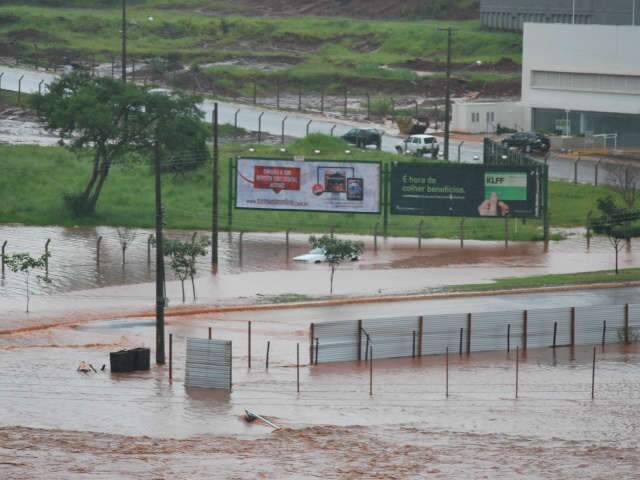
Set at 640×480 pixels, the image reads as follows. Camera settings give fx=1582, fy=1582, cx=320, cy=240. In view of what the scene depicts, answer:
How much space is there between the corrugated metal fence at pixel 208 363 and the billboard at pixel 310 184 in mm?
24316

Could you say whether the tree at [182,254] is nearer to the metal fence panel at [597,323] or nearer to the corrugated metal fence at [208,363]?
the corrugated metal fence at [208,363]

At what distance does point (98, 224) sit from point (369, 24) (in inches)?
2591

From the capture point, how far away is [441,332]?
41375mm

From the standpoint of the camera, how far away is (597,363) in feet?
135

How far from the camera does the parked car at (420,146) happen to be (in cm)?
7512

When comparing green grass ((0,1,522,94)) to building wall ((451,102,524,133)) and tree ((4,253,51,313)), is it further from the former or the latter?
tree ((4,253,51,313))

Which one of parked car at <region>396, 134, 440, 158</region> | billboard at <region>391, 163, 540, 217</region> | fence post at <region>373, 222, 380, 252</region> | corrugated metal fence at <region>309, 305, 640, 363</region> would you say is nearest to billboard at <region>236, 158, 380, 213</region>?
billboard at <region>391, 163, 540, 217</region>

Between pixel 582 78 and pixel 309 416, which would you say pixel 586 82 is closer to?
pixel 582 78

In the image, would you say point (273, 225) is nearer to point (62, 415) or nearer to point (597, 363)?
point (597, 363)

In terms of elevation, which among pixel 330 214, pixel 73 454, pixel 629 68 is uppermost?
pixel 629 68

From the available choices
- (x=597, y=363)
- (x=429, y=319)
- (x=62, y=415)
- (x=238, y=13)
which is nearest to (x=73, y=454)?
(x=62, y=415)

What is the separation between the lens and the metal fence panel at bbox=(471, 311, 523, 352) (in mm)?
41875

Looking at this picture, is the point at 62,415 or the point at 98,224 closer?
the point at 62,415

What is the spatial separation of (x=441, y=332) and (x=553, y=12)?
66122 mm
